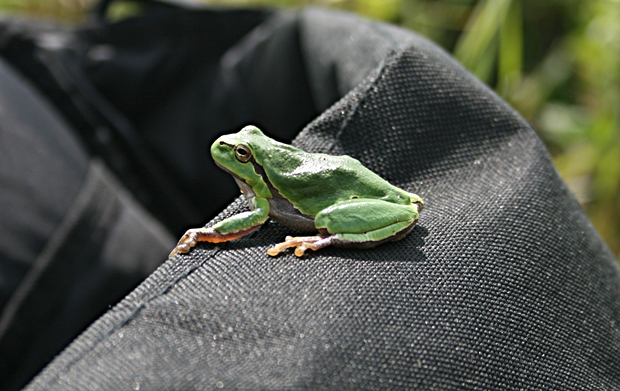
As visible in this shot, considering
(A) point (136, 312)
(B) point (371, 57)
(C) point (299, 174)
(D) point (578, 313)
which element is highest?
(B) point (371, 57)

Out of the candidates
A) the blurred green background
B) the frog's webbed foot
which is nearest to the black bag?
the frog's webbed foot

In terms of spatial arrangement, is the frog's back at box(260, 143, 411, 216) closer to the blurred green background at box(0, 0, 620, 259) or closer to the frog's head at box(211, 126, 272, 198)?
the frog's head at box(211, 126, 272, 198)

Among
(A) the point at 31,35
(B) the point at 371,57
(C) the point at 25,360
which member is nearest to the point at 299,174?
(B) the point at 371,57

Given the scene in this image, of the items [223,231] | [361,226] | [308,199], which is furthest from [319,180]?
[223,231]

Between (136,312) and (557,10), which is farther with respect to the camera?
(557,10)

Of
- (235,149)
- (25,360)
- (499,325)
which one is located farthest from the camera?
(25,360)

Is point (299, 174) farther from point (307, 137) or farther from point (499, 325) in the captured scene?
point (499, 325)

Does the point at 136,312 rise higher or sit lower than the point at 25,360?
higher

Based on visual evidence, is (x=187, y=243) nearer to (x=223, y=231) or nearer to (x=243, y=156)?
(x=223, y=231)
